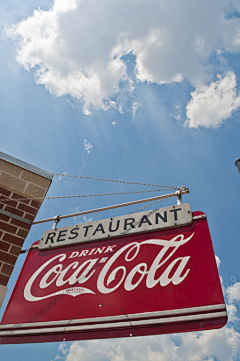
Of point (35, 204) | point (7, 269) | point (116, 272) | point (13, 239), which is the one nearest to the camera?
point (116, 272)

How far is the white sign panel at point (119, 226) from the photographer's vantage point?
139 inches

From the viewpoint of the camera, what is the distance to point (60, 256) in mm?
3943

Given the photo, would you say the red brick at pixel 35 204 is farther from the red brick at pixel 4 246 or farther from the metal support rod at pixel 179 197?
the metal support rod at pixel 179 197

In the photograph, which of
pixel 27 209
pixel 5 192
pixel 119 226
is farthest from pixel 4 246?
pixel 119 226

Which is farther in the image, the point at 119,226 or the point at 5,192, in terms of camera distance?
the point at 5,192

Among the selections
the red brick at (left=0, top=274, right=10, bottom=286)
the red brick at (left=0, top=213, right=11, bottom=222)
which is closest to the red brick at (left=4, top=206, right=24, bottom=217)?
the red brick at (left=0, top=213, right=11, bottom=222)

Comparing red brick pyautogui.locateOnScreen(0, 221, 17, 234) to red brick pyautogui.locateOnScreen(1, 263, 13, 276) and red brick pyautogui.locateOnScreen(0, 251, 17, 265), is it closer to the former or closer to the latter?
red brick pyautogui.locateOnScreen(0, 251, 17, 265)

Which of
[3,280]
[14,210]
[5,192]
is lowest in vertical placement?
[3,280]

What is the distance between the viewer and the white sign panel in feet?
11.6

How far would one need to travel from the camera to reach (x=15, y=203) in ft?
→ 15.1

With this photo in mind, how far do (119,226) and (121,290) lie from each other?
39.0 inches

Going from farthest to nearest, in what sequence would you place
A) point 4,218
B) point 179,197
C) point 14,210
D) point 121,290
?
point 14,210, point 4,218, point 179,197, point 121,290

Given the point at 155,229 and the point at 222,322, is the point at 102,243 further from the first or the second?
the point at 222,322

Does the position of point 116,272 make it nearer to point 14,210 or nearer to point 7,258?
point 7,258
